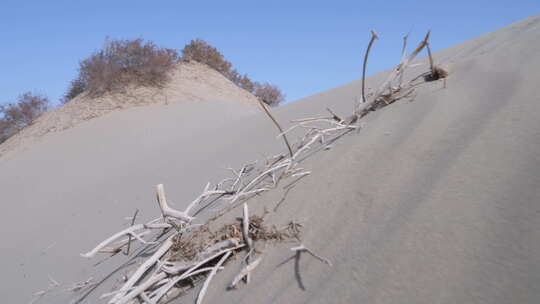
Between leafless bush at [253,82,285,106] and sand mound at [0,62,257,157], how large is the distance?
403cm

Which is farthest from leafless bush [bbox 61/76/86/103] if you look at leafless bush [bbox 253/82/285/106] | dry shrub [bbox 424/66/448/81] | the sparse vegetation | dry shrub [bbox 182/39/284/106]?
dry shrub [bbox 424/66/448/81]

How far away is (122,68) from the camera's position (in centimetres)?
969

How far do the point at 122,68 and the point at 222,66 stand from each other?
17.4 ft

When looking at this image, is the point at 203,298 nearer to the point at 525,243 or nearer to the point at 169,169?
the point at 525,243

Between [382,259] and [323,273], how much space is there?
0.60 feet

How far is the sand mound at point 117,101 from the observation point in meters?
8.55

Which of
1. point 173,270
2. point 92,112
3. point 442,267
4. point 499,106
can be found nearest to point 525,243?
point 442,267

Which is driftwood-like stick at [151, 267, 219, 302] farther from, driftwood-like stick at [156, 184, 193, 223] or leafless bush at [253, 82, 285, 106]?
leafless bush at [253, 82, 285, 106]

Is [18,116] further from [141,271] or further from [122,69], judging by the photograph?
[141,271]

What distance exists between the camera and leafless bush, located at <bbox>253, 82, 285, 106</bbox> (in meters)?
15.7

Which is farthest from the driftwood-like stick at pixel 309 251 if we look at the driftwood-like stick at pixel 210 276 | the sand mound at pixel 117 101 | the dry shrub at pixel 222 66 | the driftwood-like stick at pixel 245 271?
the dry shrub at pixel 222 66

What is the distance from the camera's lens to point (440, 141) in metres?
1.41

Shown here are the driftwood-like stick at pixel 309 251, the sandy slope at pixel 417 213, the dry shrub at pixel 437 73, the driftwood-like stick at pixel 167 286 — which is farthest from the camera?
the dry shrub at pixel 437 73

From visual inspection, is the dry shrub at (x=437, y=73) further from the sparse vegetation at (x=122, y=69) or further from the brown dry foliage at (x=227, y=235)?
the sparse vegetation at (x=122, y=69)
